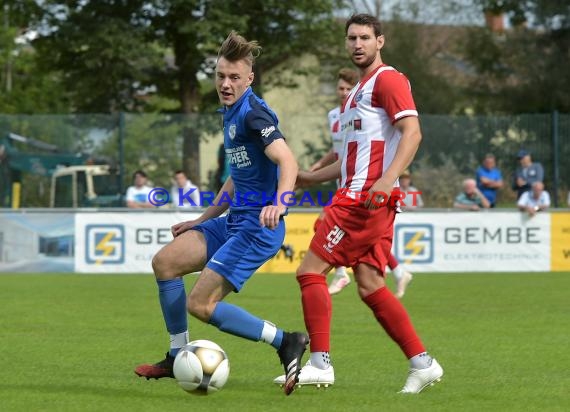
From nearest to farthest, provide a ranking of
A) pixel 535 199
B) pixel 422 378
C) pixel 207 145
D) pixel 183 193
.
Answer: pixel 422 378
pixel 535 199
pixel 183 193
pixel 207 145

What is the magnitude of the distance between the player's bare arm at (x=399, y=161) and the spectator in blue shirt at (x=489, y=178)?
49.6 ft

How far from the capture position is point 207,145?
2175 centimetres

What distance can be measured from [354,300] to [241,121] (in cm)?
771

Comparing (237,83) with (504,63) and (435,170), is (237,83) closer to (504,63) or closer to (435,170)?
(435,170)

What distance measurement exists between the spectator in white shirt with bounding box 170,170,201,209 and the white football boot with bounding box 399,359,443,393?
14187 mm

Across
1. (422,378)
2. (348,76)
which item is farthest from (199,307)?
(348,76)

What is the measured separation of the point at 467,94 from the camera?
46531mm

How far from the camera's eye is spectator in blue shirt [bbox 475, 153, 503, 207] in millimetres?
21797

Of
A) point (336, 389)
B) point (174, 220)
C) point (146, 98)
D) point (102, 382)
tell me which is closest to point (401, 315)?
point (336, 389)

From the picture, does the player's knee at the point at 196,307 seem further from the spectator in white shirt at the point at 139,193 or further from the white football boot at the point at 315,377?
the spectator in white shirt at the point at 139,193

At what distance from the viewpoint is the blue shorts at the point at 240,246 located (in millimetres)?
6938

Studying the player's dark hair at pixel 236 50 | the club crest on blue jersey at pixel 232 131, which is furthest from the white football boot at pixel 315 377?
the player's dark hair at pixel 236 50

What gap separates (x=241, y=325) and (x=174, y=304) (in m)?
0.52

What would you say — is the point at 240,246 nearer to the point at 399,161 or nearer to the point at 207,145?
the point at 399,161
